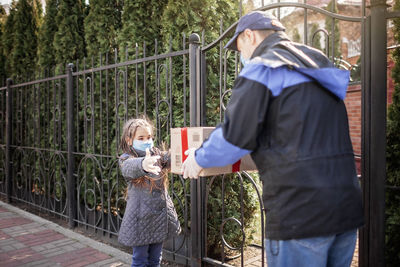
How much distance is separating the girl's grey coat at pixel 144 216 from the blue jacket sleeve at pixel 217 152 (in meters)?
1.30

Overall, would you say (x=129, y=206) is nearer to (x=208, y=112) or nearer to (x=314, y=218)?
(x=208, y=112)

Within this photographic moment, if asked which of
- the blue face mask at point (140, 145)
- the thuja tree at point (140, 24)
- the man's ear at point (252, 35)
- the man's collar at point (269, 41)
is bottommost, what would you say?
the blue face mask at point (140, 145)

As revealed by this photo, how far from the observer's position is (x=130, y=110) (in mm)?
4801

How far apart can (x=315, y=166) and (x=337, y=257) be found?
1.56 feet

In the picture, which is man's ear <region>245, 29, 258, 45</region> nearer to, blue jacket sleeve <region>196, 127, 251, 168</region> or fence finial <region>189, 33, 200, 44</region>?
blue jacket sleeve <region>196, 127, 251, 168</region>

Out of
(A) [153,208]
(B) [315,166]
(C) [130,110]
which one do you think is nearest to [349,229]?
(B) [315,166]

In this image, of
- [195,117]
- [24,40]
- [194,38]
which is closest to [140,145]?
[195,117]

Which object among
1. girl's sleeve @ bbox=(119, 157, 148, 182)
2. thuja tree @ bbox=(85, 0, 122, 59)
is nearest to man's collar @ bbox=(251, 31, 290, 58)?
girl's sleeve @ bbox=(119, 157, 148, 182)

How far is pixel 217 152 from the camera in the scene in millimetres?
1650

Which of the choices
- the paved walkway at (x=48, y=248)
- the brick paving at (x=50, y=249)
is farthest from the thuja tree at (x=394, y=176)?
the paved walkway at (x=48, y=248)

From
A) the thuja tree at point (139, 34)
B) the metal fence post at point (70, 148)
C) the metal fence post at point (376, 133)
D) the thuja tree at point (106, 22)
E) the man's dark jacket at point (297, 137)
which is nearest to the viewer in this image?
the man's dark jacket at point (297, 137)

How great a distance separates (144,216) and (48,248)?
83.1 inches

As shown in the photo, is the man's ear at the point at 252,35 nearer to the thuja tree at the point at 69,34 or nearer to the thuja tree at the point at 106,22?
the thuja tree at the point at 106,22

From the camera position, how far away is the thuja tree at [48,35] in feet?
22.2
